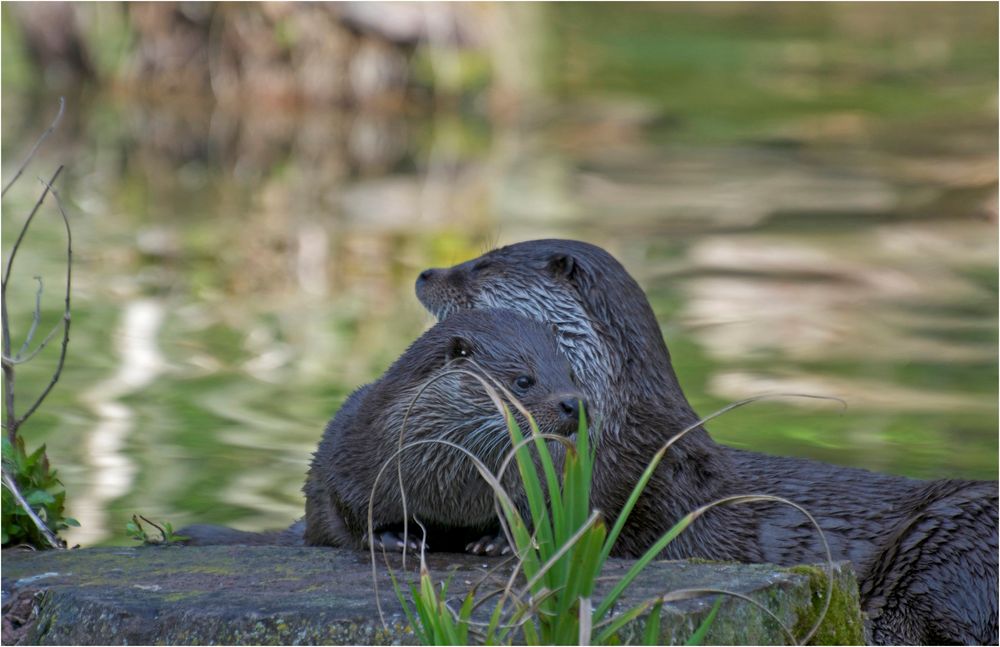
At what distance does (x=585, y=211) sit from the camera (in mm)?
11172

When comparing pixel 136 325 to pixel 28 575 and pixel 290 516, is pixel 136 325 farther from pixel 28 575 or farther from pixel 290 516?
pixel 28 575

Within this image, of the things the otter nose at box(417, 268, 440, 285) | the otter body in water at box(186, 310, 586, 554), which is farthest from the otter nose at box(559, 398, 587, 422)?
the otter nose at box(417, 268, 440, 285)

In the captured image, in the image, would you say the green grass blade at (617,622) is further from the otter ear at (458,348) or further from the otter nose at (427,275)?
the otter nose at (427,275)

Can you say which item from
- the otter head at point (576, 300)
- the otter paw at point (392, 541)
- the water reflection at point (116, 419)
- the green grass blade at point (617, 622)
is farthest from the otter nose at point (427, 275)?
the green grass blade at point (617, 622)

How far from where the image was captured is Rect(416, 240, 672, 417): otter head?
13.1 feet

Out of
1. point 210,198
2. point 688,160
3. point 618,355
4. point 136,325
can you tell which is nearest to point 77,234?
point 210,198

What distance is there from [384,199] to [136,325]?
431 centimetres

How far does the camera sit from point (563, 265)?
4172mm

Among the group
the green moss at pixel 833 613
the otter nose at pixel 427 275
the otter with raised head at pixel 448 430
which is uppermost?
the otter nose at pixel 427 275

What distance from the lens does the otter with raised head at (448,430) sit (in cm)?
358

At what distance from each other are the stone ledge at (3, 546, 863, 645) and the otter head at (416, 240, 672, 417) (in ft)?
2.19

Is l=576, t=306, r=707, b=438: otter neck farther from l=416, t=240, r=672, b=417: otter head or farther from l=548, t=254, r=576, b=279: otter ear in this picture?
l=548, t=254, r=576, b=279: otter ear

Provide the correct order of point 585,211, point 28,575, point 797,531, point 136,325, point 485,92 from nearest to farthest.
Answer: point 28,575
point 797,531
point 136,325
point 585,211
point 485,92

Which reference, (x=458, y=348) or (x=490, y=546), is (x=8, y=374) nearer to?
(x=458, y=348)
